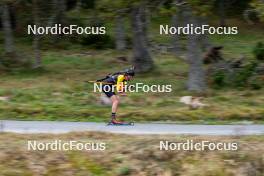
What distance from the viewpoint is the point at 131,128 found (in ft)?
60.3

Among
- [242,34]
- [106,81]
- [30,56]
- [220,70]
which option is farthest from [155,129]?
[242,34]

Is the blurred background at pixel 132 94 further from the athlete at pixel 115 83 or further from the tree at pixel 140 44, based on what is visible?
Result: the athlete at pixel 115 83

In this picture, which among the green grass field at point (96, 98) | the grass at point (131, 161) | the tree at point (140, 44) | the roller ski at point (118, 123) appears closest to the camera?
the grass at point (131, 161)

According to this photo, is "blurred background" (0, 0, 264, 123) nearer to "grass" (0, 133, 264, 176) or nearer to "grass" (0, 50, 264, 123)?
"grass" (0, 50, 264, 123)

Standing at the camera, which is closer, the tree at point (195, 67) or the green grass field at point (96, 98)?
the green grass field at point (96, 98)

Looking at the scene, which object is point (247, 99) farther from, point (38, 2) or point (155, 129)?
point (38, 2)
